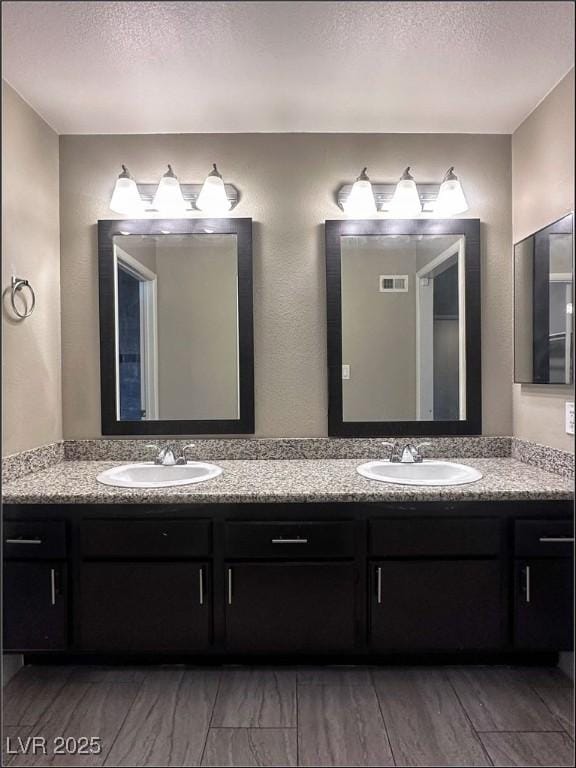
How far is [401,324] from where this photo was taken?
1.81m

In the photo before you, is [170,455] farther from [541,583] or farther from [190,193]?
[541,583]

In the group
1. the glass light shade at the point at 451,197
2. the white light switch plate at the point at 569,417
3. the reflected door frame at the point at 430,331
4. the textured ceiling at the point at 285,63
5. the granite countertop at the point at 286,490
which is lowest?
the granite countertop at the point at 286,490

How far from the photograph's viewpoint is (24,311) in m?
1.63

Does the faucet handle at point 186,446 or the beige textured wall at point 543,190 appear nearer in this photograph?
the beige textured wall at point 543,190

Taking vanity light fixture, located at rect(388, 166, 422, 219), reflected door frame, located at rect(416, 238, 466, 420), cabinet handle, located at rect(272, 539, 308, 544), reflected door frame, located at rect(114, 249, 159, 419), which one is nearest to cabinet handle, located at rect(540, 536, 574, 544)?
reflected door frame, located at rect(416, 238, 466, 420)

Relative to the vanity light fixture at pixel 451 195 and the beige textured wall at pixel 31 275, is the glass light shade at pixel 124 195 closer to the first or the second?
the beige textured wall at pixel 31 275

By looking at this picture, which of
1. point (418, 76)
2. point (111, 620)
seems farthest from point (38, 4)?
point (111, 620)

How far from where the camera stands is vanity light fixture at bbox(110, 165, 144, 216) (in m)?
1.76

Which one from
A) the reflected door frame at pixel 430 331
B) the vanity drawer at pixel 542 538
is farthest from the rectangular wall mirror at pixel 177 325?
the vanity drawer at pixel 542 538

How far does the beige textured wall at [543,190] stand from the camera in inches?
59.1

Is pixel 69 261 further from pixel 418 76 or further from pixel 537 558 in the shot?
pixel 537 558

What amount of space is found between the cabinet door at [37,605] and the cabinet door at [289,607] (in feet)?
1.55

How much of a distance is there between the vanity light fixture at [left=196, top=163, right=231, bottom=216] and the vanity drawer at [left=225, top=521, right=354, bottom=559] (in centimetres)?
106

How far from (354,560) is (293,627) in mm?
254
